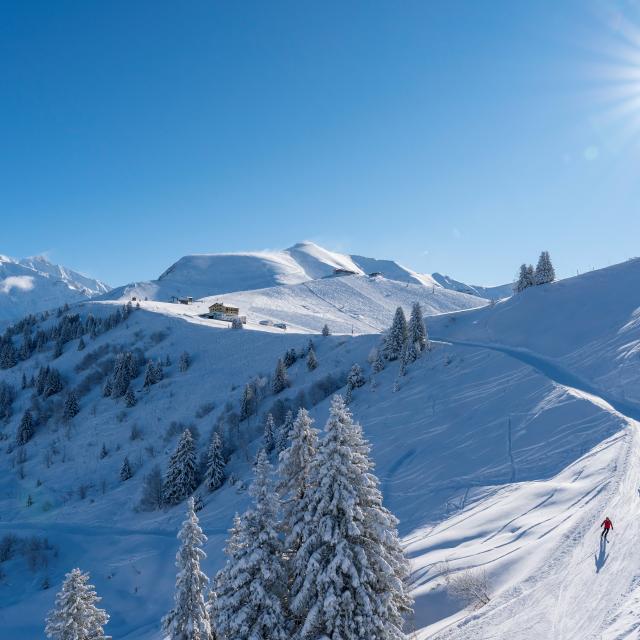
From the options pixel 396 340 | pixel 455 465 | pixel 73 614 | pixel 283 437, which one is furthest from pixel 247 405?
pixel 73 614

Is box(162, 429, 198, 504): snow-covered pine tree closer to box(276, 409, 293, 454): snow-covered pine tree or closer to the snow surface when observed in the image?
the snow surface

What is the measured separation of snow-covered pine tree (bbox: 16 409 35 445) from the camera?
214 feet

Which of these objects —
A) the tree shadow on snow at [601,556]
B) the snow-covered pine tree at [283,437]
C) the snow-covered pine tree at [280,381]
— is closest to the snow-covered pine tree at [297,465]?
the tree shadow on snow at [601,556]

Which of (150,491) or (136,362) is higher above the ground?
(136,362)

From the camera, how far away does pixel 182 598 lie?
15391 mm

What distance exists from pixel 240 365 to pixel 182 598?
57.9 meters

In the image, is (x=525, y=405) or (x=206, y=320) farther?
(x=206, y=320)

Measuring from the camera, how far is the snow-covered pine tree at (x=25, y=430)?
65.2 metres

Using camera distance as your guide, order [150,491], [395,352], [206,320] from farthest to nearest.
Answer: [206,320] → [395,352] → [150,491]

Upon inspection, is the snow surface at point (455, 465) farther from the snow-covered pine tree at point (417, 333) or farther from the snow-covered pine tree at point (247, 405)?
the snow-covered pine tree at point (247, 405)

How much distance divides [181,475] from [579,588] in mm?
39500

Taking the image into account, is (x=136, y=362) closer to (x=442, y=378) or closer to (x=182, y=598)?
(x=442, y=378)

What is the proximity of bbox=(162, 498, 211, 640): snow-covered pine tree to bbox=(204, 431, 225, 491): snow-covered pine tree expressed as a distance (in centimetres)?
2955

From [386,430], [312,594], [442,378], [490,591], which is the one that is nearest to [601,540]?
[490,591]
